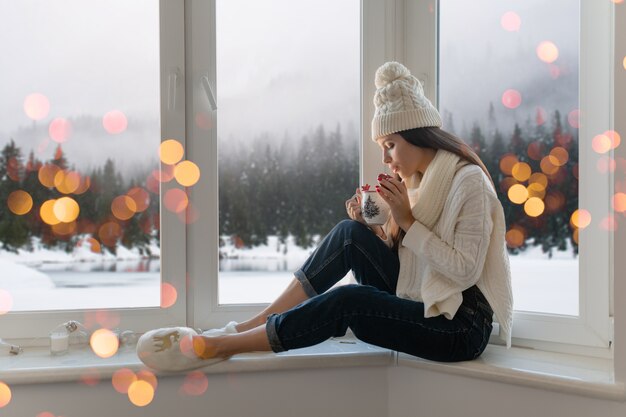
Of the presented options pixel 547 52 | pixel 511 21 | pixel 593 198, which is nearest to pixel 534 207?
pixel 593 198

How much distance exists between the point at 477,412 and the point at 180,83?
1.28m

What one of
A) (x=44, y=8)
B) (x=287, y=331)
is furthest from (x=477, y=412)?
(x=44, y=8)

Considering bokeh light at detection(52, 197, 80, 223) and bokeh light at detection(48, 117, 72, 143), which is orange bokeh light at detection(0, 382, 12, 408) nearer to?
bokeh light at detection(52, 197, 80, 223)

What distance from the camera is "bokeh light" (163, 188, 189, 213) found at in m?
1.93

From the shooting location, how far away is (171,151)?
1.93 metres

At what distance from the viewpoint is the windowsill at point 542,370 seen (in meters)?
1.43

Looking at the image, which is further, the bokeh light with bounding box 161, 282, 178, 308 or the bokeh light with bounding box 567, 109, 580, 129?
the bokeh light with bounding box 161, 282, 178, 308

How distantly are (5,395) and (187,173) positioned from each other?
0.79 meters

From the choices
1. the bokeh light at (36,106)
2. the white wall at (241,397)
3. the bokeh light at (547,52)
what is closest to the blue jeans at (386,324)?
the white wall at (241,397)

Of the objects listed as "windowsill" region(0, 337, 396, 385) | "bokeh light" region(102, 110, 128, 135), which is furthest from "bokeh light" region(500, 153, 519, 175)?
"bokeh light" region(102, 110, 128, 135)

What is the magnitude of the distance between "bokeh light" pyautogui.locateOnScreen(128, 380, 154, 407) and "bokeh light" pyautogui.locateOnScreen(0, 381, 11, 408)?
0.30 metres

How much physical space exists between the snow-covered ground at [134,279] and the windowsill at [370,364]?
0.54 feet

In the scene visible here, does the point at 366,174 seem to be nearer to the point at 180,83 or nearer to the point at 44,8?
the point at 180,83

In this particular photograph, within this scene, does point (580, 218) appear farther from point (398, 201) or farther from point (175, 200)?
point (175, 200)
